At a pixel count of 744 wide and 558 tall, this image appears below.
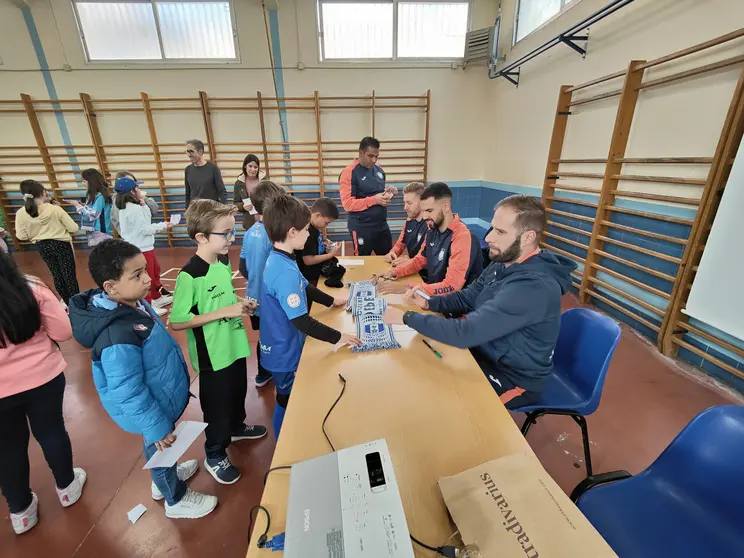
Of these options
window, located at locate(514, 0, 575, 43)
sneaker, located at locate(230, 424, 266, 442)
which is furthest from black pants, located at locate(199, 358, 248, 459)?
window, located at locate(514, 0, 575, 43)

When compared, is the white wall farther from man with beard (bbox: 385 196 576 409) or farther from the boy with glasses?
man with beard (bbox: 385 196 576 409)

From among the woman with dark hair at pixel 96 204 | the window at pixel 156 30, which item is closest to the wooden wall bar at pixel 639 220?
the woman with dark hair at pixel 96 204

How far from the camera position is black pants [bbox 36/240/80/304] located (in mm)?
3330

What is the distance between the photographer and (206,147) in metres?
6.05

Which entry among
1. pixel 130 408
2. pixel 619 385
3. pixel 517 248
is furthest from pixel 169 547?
pixel 619 385

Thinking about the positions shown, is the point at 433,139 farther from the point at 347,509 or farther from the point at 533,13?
the point at 347,509

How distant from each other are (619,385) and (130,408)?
290 cm

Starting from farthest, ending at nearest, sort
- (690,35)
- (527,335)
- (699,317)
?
1. (690,35)
2. (699,317)
3. (527,335)

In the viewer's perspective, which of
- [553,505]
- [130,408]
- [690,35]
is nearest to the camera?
[553,505]

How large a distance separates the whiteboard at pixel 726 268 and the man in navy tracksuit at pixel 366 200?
2.37 meters

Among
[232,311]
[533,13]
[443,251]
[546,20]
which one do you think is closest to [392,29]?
[533,13]

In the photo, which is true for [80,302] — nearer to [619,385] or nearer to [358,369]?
[358,369]

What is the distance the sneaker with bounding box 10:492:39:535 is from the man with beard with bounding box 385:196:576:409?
5.80 feet

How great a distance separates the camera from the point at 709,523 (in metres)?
0.96
